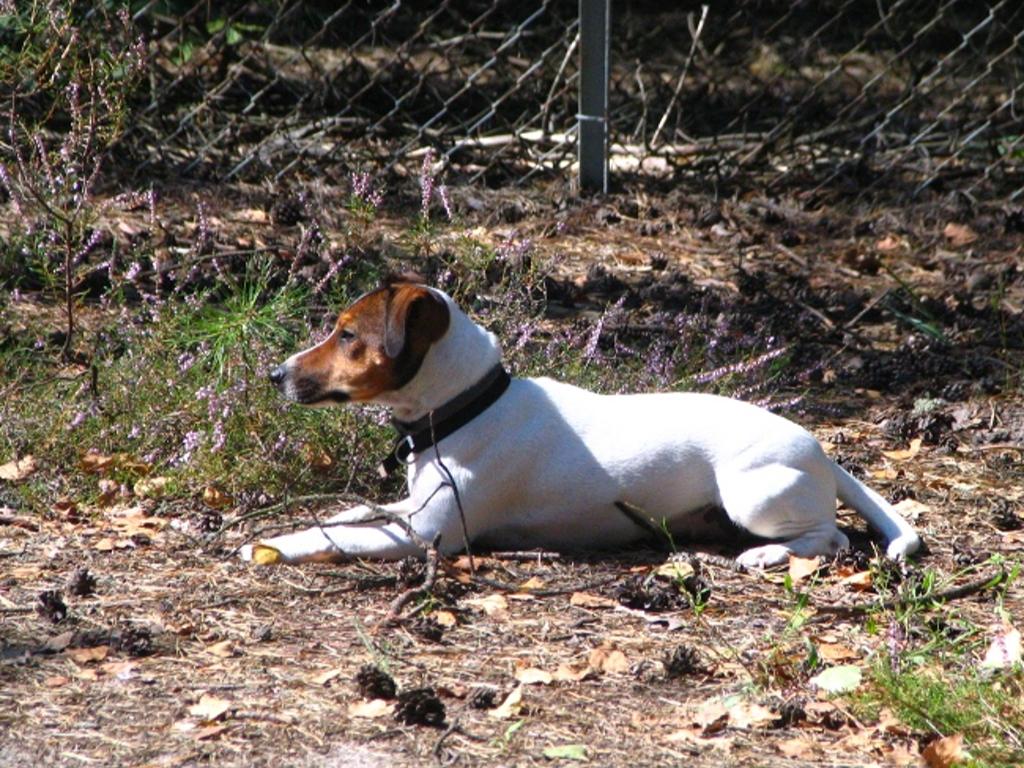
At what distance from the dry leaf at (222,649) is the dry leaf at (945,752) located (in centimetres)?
167

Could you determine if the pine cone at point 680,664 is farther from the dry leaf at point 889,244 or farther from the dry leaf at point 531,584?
the dry leaf at point 889,244

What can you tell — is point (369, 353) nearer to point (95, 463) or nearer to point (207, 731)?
point (95, 463)

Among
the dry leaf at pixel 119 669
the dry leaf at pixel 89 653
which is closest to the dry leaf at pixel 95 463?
the dry leaf at pixel 89 653

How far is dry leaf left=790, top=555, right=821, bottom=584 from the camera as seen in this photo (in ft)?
14.5

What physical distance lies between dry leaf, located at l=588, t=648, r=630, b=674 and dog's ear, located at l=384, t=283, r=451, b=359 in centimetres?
111

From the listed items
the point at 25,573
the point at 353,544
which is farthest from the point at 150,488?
the point at 353,544

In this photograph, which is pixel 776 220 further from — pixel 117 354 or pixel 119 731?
pixel 119 731

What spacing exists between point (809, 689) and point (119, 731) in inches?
61.4

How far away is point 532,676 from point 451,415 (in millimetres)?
1114

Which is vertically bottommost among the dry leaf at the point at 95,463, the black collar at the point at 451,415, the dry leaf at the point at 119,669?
the dry leaf at the point at 95,463

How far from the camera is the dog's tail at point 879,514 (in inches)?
180

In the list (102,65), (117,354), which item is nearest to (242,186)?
(117,354)

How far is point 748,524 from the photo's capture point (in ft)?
15.1

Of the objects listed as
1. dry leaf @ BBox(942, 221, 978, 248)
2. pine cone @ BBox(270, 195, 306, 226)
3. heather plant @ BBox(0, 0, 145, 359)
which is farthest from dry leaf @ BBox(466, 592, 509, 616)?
dry leaf @ BBox(942, 221, 978, 248)
